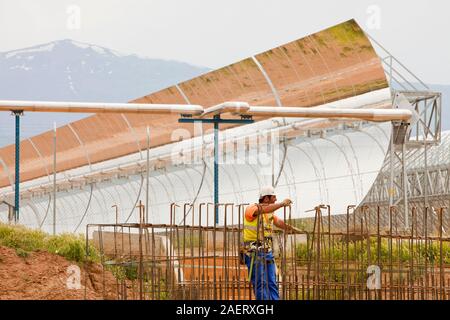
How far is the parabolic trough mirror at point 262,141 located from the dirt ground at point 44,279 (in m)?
7.28

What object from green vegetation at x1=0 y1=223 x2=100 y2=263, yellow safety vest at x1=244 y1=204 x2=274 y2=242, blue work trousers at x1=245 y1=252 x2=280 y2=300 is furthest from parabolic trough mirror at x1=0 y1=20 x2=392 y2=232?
blue work trousers at x1=245 y1=252 x2=280 y2=300

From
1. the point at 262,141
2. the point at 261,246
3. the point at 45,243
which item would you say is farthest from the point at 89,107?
the point at 262,141

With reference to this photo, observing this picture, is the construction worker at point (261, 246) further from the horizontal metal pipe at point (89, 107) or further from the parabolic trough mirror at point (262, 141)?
the parabolic trough mirror at point (262, 141)

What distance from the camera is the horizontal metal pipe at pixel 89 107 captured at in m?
15.7

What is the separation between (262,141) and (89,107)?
654 centimetres

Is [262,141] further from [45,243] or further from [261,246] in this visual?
[261,246]

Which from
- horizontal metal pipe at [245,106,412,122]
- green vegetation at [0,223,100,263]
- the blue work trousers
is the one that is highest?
horizontal metal pipe at [245,106,412,122]

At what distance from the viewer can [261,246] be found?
10.9 metres

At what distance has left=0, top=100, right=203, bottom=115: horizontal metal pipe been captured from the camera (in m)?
15.7

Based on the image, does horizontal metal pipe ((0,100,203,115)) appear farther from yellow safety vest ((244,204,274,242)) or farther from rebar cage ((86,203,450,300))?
yellow safety vest ((244,204,274,242))

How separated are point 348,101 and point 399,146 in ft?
4.33

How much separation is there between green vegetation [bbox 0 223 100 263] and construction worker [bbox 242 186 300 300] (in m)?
3.27

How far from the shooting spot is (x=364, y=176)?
2073 centimetres
